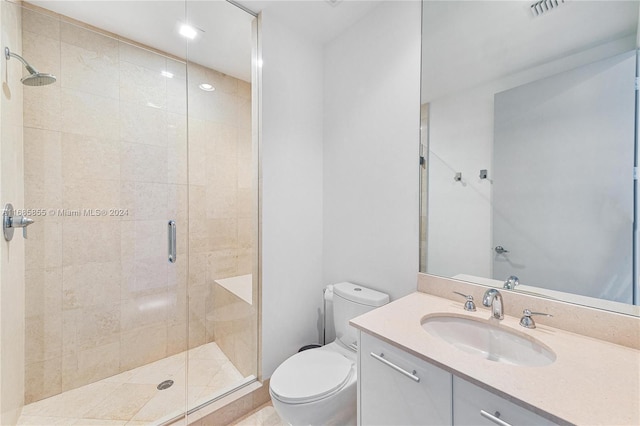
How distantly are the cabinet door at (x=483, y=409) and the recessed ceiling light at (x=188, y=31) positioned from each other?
2.33 m

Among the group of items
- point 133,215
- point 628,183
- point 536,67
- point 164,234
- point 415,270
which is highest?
point 536,67

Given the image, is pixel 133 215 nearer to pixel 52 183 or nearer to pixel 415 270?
pixel 52 183

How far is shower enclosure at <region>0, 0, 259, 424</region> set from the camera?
4.85 feet

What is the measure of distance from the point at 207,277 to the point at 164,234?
46cm

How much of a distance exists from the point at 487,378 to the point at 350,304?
96cm

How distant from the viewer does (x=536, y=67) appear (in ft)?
3.61

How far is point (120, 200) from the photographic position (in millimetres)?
1807

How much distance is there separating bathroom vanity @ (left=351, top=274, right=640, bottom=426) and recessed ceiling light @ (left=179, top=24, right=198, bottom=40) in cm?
207

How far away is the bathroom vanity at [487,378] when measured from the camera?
619 mm

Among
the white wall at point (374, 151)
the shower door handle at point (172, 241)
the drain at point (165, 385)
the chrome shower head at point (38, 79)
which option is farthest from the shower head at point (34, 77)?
the drain at point (165, 385)

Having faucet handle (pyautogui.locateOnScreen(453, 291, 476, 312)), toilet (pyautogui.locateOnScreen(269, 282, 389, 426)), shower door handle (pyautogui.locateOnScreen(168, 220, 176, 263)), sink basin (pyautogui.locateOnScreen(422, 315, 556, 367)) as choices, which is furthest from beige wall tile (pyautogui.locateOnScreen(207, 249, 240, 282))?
faucet handle (pyautogui.locateOnScreen(453, 291, 476, 312))

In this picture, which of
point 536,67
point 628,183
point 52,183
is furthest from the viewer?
point 52,183

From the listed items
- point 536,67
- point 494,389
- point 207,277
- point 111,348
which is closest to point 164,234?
point 207,277

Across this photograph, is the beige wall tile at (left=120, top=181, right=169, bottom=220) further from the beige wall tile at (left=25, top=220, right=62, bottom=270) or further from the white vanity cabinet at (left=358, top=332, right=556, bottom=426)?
the white vanity cabinet at (left=358, top=332, right=556, bottom=426)
